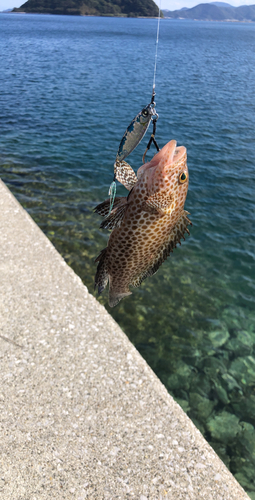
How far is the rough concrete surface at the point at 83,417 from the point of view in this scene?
515 cm

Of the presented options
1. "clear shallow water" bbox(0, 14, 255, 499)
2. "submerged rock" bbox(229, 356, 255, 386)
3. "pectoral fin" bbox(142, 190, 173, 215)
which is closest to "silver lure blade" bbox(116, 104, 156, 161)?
"pectoral fin" bbox(142, 190, 173, 215)

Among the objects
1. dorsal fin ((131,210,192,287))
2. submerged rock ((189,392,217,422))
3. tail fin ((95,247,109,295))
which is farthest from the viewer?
submerged rock ((189,392,217,422))

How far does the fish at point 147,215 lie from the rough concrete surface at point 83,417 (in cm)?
393

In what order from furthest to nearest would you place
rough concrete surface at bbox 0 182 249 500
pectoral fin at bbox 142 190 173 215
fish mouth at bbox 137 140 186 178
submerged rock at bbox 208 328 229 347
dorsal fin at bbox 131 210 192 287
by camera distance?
1. submerged rock at bbox 208 328 229 347
2. rough concrete surface at bbox 0 182 249 500
3. dorsal fin at bbox 131 210 192 287
4. pectoral fin at bbox 142 190 173 215
5. fish mouth at bbox 137 140 186 178

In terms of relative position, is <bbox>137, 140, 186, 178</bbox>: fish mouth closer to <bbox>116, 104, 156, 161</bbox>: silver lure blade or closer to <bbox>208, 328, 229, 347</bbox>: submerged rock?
<bbox>116, 104, 156, 161</bbox>: silver lure blade

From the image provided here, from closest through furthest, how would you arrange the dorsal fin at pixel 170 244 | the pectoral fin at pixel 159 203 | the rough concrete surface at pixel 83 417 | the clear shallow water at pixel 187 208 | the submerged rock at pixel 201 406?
1. the pectoral fin at pixel 159 203
2. the dorsal fin at pixel 170 244
3. the rough concrete surface at pixel 83 417
4. the submerged rock at pixel 201 406
5. the clear shallow water at pixel 187 208

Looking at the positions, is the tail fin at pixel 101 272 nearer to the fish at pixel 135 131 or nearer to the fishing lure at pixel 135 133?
the fishing lure at pixel 135 133

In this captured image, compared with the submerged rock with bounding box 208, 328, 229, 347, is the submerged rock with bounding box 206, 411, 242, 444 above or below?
below

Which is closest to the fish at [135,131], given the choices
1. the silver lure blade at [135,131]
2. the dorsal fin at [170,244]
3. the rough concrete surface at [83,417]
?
the silver lure blade at [135,131]

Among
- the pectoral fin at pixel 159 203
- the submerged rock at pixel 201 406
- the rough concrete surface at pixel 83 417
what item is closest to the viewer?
the pectoral fin at pixel 159 203

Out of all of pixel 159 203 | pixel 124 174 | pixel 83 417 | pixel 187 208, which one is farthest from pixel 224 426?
pixel 187 208

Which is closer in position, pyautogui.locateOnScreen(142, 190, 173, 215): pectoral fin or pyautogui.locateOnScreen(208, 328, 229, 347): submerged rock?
pyautogui.locateOnScreen(142, 190, 173, 215): pectoral fin

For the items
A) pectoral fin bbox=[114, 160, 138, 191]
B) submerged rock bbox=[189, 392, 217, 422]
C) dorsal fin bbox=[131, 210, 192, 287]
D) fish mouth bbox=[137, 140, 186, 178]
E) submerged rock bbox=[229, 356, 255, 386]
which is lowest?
submerged rock bbox=[189, 392, 217, 422]

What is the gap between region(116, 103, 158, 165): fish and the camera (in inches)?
95.2
